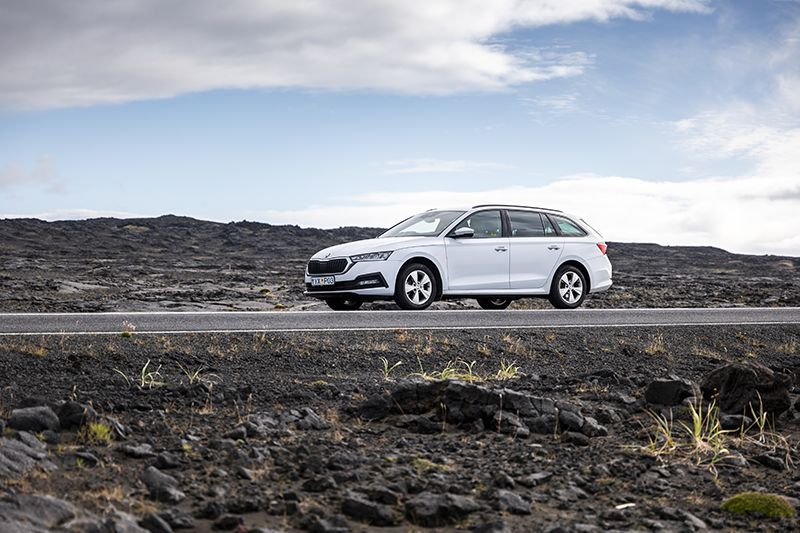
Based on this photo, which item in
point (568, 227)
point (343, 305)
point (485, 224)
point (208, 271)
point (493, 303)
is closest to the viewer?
point (485, 224)

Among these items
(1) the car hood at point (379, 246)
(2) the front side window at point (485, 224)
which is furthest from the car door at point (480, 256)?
(1) the car hood at point (379, 246)

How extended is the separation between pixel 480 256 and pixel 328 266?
9.40ft

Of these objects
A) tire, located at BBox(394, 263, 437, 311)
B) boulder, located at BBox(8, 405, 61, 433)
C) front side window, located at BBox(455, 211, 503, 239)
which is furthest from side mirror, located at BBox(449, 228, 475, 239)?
boulder, located at BBox(8, 405, 61, 433)

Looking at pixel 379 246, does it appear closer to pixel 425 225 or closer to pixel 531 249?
pixel 425 225

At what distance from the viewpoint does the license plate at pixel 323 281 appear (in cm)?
1256

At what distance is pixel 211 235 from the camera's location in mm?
67188

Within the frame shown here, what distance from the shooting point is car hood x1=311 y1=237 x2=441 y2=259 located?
1238 centimetres

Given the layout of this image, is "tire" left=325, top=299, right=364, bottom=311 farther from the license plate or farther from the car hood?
the car hood

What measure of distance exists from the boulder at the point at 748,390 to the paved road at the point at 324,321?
15.2 feet

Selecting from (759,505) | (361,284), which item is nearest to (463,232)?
(361,284)

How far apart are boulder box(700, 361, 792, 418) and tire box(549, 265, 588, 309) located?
7125 mm

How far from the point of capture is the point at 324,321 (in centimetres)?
1116

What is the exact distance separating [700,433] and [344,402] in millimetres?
3177

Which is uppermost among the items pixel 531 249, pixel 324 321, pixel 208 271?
pixel 531 249
